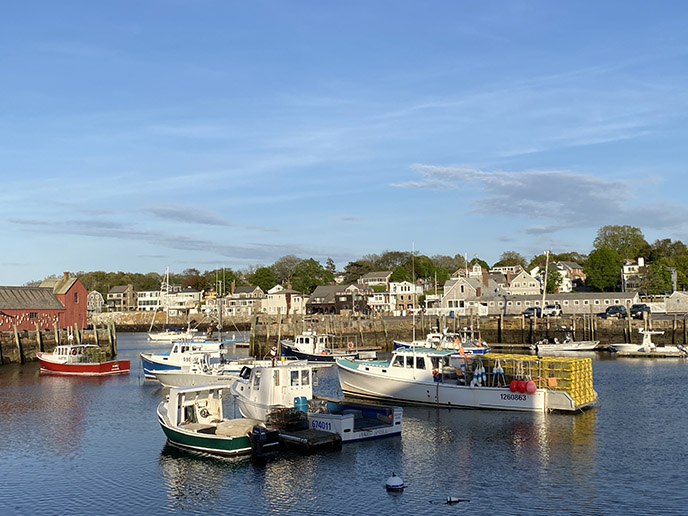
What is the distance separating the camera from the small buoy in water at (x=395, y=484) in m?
22.6

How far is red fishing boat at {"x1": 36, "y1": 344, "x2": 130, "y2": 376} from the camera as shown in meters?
57.4

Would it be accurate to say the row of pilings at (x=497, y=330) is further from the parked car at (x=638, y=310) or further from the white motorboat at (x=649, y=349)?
the white motorboat at (x=649, y=349)

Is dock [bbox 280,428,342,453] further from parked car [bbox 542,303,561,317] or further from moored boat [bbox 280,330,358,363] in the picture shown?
parked car [bbox 542,303,561,317]

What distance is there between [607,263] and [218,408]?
4991 inches

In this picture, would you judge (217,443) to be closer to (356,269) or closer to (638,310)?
(638,310)

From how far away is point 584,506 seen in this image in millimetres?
20781

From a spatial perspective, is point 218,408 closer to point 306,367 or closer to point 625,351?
point 306,367

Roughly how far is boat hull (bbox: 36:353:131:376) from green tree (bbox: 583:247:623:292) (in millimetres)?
109944

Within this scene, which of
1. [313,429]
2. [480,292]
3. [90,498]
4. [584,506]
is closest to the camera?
[584,506]

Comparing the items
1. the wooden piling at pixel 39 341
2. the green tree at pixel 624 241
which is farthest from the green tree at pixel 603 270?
the wooden piling at pixel 39 341

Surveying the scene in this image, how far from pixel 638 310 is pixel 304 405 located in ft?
239

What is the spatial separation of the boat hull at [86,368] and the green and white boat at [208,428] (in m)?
29.0

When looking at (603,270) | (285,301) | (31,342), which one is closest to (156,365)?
(31,342)

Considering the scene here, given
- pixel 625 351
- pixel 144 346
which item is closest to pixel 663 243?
pixel 625 351
